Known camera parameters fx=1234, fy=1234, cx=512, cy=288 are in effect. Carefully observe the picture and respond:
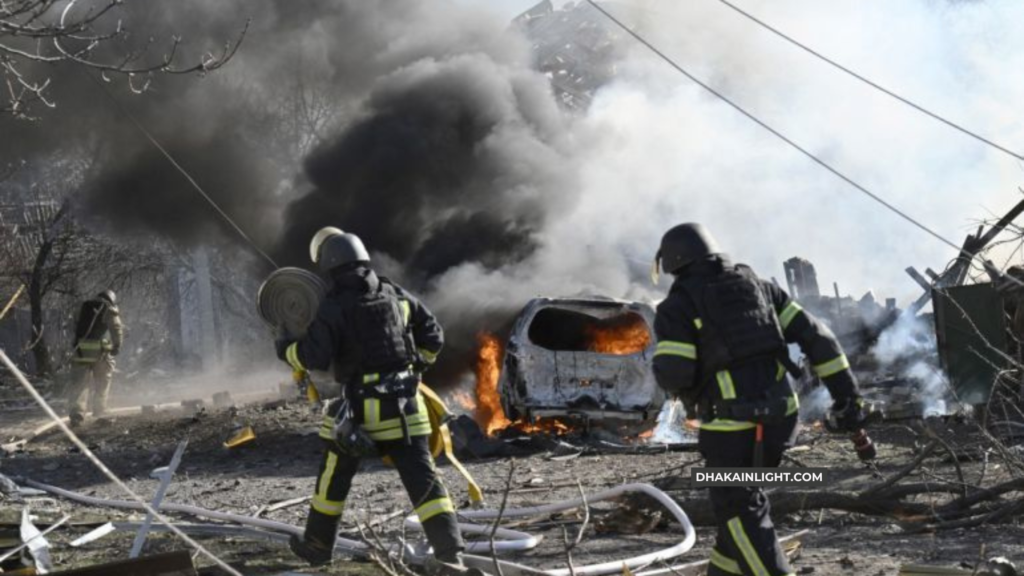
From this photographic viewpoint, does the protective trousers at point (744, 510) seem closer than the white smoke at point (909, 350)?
Yes

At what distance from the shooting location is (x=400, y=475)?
584cm

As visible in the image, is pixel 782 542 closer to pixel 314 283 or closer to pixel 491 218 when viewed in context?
pixel 314 283

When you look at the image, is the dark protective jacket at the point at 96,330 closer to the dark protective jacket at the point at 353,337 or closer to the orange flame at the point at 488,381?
the orange flame at the point at 488,381

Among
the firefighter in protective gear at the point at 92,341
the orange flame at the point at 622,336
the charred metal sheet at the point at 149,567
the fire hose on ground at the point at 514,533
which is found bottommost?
the fire hose on ground at the point at 514,533

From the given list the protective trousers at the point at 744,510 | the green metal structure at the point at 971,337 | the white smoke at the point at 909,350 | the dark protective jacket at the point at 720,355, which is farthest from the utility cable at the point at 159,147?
the protective trousers at the point at 744,510

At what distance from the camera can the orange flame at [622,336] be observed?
11641 mm

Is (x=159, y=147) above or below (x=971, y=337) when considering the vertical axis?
above

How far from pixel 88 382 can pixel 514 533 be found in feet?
34.0

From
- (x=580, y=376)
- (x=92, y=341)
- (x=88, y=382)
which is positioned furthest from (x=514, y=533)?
(x=88, y=382)

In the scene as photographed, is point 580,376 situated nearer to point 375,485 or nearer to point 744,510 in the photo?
point 375,485

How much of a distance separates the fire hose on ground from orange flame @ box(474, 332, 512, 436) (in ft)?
17.0

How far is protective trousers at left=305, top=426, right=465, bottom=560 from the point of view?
5797mm

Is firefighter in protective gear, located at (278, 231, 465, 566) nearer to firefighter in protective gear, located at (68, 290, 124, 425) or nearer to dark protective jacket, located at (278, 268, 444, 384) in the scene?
dark protective jacket, located at (278, 268, 444, 384)

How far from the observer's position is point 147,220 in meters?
18.3
